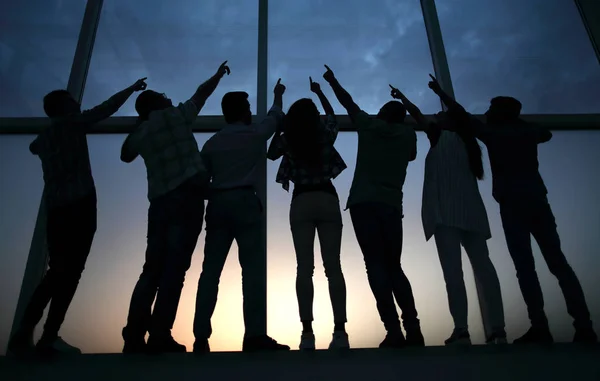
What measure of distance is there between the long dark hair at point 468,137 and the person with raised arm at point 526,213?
1 cm

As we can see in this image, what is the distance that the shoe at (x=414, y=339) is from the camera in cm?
200

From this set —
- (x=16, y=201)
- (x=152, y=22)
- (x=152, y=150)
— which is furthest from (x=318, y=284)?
(x=152, y=22)

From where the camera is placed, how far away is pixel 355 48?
11.1 ft

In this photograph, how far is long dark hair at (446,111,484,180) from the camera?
7.94ft

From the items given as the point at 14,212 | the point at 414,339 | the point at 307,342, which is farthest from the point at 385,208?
the point at 14,212

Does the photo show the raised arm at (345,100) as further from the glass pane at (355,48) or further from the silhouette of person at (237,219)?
the glass pane at (355,48)

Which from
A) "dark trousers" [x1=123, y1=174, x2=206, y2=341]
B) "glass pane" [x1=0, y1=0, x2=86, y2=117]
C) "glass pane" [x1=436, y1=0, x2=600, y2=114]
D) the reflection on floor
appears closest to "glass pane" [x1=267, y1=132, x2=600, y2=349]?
"glass pane" [x1=436, y1=0, x2=600, y2=114]

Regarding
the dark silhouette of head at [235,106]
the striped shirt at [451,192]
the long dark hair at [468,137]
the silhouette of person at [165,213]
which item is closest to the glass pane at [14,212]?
the silhouette of person at [165,213]

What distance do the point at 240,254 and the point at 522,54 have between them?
2577mm

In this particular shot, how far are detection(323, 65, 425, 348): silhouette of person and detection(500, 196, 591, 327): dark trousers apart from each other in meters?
0.51

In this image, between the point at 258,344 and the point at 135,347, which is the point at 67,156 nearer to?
the point at 135,347

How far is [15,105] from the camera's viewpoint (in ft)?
10.3

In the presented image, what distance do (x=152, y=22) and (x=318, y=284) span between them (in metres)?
2.19

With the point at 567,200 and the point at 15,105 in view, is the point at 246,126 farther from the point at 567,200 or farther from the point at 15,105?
the point at 567,200
